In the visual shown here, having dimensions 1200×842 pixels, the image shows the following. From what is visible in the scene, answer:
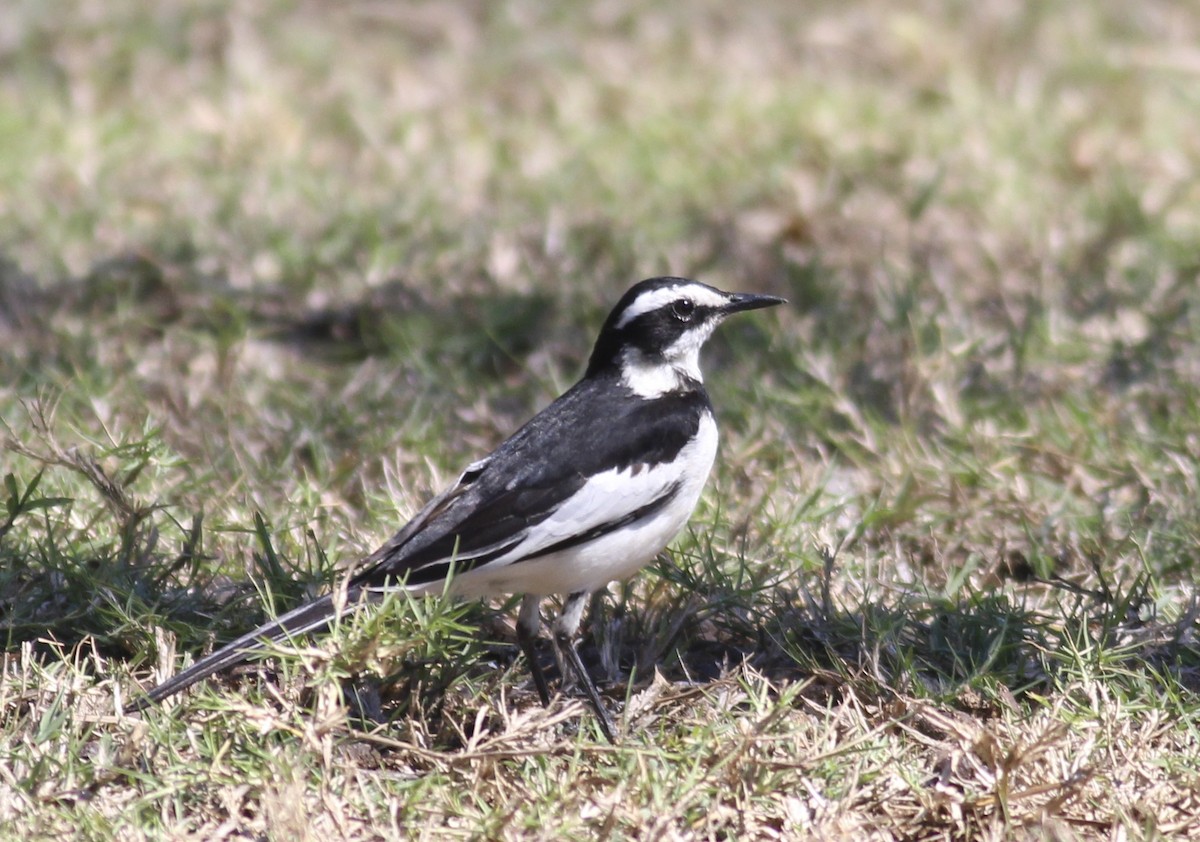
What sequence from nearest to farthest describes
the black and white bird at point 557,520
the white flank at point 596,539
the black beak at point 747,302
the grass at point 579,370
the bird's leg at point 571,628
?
the grass at point 579,370
the black and white bird at point 557,520
the white flank at point 596,539
the bird's leg at point 571,628
the black beak at point 747,302

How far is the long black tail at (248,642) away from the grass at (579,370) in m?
0.08

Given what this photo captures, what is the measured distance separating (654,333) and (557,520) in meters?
0.87

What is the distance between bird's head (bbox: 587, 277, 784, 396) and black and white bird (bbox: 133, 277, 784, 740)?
0.27 feet

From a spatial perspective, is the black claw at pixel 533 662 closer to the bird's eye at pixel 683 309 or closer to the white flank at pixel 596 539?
the white flank at pixel 596 539

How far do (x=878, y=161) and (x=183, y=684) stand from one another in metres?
5.40

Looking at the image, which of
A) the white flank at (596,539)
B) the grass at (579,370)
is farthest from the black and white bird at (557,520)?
the grass at (579,370)

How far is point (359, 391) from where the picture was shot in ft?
21.7

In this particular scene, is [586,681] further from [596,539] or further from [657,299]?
[657,299]

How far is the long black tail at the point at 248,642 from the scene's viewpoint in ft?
13.8

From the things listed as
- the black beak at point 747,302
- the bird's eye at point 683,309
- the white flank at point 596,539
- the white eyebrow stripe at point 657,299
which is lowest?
the white flank at point 596,539

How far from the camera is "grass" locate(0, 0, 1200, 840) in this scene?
4.17 m

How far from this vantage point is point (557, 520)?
4.57 metres

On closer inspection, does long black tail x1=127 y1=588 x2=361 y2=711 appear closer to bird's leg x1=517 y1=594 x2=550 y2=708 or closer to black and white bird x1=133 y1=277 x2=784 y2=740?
black and white bird x1=133 y1=277 x2=784 y2=740

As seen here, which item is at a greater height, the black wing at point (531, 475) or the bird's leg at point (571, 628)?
the black wing at point (531, 475)
